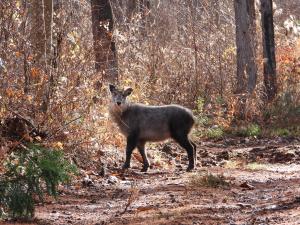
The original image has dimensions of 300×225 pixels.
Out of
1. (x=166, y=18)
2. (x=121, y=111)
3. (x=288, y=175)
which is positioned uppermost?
(x=166, y=18)

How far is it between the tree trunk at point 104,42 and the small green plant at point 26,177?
4.63m

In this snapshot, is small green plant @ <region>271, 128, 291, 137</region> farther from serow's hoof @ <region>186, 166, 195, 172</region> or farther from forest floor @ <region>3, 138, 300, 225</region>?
serow's hoof @ <region>186, 166, 195, 172</region>

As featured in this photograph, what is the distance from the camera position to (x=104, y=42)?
42.3 feet

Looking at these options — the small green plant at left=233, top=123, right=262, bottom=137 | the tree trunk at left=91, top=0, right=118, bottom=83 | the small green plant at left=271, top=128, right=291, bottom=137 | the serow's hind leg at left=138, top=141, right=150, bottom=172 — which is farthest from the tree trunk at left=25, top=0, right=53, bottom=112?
the small green plant at left=271, top=128, right=291, bottom=137

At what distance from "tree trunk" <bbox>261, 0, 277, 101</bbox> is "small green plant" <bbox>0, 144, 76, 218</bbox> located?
1041cm

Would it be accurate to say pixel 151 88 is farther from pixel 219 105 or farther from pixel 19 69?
pixel 19 69

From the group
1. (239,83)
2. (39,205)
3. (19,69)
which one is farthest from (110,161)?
(239,83)

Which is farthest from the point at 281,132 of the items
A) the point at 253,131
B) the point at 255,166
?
Result: the point at 255,166

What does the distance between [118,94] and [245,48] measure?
20.9ft

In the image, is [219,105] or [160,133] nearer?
[160,133]

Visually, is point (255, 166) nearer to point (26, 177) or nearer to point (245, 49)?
point (26, 177)

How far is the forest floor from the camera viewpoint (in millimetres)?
7559

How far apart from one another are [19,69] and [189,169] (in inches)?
122

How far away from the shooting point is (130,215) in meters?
7.80
